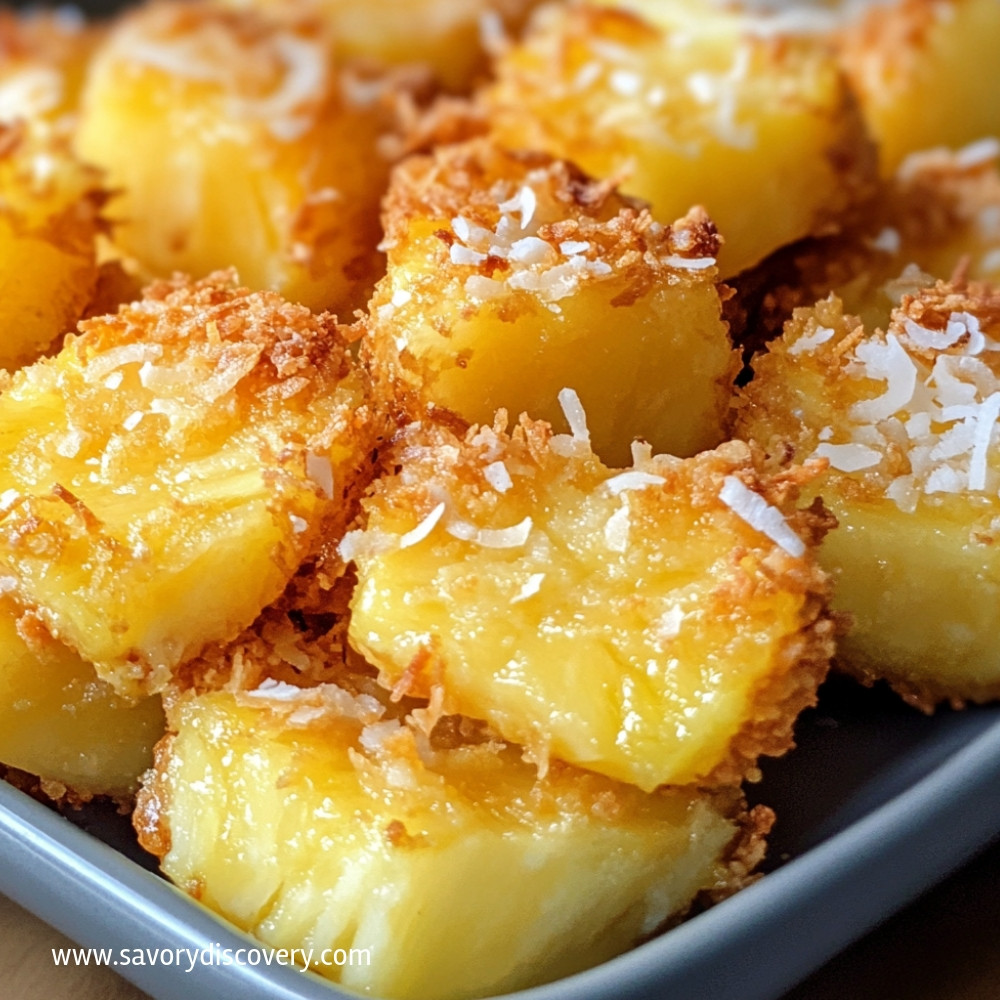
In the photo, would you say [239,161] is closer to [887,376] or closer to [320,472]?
[320,472]

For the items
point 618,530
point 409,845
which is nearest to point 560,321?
point 618,530

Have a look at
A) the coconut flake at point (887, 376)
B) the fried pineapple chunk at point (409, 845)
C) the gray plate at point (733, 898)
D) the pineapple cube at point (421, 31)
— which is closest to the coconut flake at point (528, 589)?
the fried pineapple chunk at point (409, 845)

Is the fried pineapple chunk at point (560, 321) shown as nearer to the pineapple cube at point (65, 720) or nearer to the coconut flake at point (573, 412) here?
the coconut flake at point (573, 412)

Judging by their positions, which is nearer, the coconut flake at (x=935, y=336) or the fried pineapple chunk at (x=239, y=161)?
the coconut flake at (x=935, y=336)

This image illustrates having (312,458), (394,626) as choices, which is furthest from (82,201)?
(394,626)

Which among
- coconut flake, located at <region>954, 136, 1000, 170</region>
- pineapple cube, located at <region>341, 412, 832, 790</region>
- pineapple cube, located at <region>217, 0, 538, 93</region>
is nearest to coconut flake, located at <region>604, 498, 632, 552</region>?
pineapple cube, located at <region>341, 412, 832, 790</region>

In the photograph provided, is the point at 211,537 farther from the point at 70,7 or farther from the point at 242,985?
the point at 70,7
